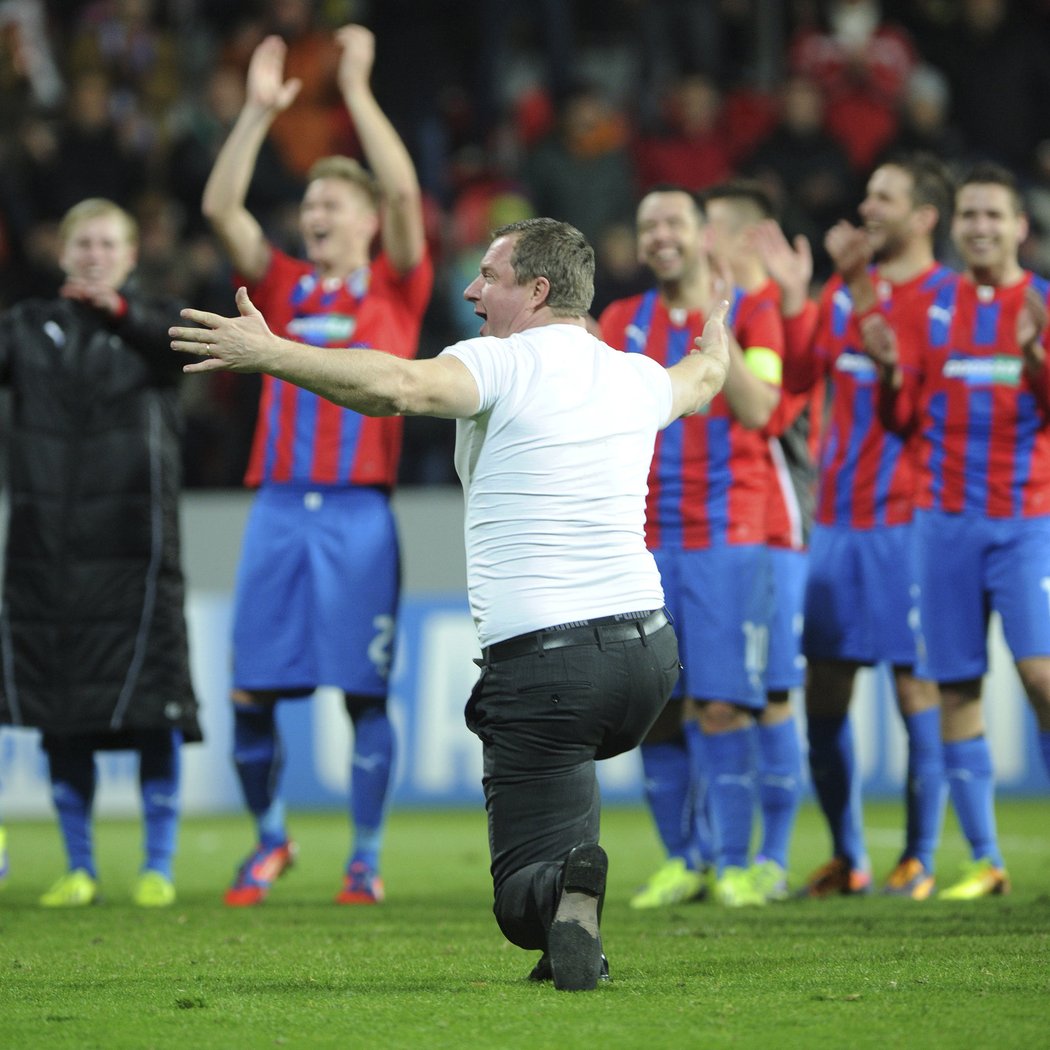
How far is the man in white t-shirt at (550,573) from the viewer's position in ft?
14.0

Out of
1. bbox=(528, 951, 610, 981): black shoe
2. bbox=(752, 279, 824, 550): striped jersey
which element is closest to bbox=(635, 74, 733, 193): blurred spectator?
bbox=(752, 279, 824, 550): striped jersey

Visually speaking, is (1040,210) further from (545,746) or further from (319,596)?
(545,746)

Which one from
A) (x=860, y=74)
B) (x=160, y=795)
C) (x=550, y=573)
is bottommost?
(x=160, y=795)

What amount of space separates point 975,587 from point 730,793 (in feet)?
3.71

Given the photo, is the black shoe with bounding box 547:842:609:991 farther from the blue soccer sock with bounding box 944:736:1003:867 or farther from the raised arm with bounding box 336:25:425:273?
the raised arm with bounding box 336:25:425:273

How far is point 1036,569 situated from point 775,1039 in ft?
10.0

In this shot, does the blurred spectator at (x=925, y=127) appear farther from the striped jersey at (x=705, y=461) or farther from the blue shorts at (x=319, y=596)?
the blue shorts at (x=319, y=596)

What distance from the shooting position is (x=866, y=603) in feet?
23.7

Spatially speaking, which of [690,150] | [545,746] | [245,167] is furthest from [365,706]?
[690,150]

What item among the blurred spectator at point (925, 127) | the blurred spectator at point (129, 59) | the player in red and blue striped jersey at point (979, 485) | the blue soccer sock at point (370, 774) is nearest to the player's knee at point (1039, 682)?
the player in red and blue striped jersey at point (979, 485)

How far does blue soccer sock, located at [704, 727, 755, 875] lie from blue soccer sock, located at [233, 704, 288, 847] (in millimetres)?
1663

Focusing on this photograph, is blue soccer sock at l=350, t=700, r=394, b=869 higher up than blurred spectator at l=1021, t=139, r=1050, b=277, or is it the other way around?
blurred spectator at l=1021, t=139, r=1050, b=277

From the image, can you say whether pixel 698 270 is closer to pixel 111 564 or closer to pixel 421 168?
pixel 111 564

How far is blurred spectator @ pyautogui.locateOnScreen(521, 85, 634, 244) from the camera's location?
42.9 feet
